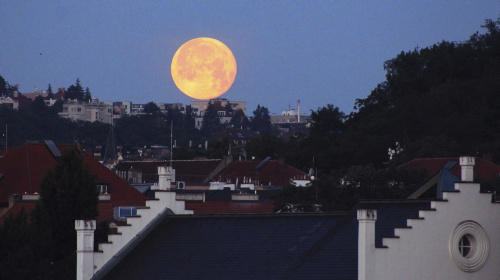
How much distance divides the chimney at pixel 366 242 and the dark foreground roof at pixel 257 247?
0.78 metres

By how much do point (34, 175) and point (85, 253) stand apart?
48.2m

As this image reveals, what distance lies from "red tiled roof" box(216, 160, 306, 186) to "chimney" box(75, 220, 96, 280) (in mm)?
94403

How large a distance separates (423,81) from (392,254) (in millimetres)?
114615

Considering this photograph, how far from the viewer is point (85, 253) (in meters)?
37.2

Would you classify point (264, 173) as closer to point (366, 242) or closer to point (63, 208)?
point (63, 208)

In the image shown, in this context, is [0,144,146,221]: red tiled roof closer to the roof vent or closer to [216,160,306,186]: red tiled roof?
the roof vent

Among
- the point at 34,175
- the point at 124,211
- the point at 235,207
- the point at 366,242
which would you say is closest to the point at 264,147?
the point at 34,175

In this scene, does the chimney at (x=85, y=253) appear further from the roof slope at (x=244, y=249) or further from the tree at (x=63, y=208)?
the tree at (x=63, y=208)

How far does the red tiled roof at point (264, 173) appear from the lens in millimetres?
135625

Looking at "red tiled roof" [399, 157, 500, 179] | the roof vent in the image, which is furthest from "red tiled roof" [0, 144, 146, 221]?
"red tiled roof" [399, 157, 500, 179]

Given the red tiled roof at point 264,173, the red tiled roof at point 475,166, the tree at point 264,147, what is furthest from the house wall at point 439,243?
the tree at point 264,147

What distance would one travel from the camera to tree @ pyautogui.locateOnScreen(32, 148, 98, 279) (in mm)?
54875

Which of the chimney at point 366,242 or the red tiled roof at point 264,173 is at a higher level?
the red tiled roof at point 264,173

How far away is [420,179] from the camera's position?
75.8 m
